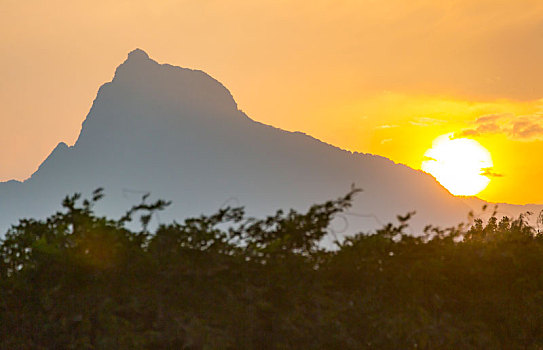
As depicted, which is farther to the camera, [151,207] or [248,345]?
[151,207]

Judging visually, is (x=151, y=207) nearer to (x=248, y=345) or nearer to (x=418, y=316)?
(x=248, y=345)

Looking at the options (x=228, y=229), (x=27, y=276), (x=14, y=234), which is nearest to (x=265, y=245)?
(x=228, y=229)

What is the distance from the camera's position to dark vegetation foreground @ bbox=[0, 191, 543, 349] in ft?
14.3

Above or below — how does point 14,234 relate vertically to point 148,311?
above

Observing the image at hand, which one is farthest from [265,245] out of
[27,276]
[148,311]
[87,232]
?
[27,276]

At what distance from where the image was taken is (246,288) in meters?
4.43

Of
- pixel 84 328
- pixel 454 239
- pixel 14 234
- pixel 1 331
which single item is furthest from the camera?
pixel 454 239

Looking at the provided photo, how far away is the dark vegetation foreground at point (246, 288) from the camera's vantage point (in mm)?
4367

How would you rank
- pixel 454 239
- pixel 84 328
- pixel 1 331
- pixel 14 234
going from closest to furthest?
pixel 84 328 < pixel 1 331 < pixel 14 234 < pixel 454 239

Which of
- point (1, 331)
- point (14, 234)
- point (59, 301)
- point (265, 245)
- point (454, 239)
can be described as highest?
point (454, 239)

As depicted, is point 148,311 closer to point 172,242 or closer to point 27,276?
point 172,242

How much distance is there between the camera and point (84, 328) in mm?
4277

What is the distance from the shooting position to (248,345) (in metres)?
4.39

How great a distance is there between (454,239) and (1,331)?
12.5 feet
